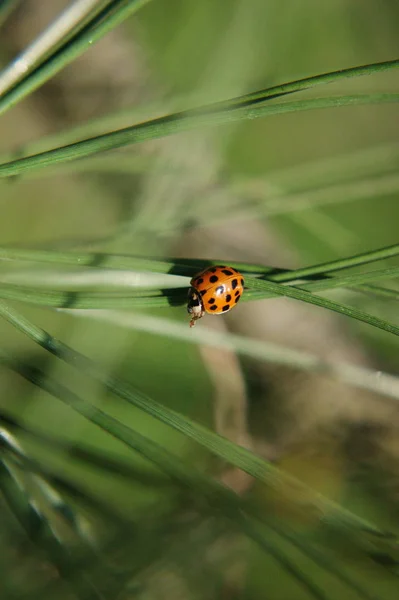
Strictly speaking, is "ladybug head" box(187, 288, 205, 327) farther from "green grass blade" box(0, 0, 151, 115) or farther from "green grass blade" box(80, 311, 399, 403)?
"green grass blade" box(0, 0, 151, 115)

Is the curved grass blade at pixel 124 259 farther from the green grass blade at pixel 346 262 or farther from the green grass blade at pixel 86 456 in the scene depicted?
the green grass blade at pixel 86 456

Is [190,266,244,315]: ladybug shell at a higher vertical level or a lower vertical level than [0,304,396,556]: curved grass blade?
higher

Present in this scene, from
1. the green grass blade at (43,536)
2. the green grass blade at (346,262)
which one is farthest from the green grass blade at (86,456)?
the green grass blade at (346,262)

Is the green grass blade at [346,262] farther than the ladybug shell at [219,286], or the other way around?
the ladybug shell at [219,286]

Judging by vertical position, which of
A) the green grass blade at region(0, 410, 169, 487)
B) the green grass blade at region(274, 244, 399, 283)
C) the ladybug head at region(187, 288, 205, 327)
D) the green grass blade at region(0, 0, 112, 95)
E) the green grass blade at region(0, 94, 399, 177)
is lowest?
the green grass blade at region(0, 410, 169, 487)

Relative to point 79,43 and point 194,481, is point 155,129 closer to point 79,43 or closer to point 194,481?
point 79,43

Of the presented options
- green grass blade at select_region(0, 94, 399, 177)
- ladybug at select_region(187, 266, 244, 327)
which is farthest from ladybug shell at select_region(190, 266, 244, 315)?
green grass blade at select_region(0, 94, 399, 177)

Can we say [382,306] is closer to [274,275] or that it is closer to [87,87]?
[274,275]

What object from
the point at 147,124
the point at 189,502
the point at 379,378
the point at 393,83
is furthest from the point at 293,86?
the point at 393,83

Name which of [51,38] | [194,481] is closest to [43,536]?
[194,481]
